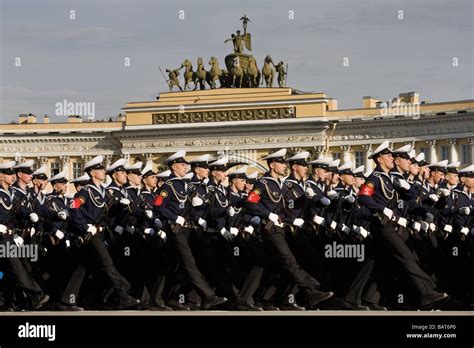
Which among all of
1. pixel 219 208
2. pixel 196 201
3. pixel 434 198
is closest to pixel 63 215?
A: pixel 196 201

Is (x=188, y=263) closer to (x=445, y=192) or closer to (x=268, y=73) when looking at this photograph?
(x=445, y=192)

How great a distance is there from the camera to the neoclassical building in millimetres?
63812

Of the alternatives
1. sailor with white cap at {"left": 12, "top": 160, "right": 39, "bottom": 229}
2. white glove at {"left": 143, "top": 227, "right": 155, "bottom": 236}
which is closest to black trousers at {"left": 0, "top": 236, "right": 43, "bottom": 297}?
sailor with white cap at {"left": 12, "top": 160, "right": 39, "bottom": 229}

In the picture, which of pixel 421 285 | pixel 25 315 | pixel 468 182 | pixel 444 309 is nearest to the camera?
pixel 25 315

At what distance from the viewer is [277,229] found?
16.2 m

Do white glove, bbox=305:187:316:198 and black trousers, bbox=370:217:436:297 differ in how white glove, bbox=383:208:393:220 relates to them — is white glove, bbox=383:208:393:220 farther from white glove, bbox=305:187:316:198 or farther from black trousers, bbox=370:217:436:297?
white glove, bbox=305:187:316:198

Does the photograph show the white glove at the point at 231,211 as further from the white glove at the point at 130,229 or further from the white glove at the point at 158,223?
the white glove at the point at 130,229

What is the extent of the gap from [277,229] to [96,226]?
251 cm

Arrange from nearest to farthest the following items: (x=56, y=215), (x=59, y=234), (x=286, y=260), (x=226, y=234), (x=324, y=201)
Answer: (x=286, y=260) < (x=324, y=201) < (x=226, y=234) < (x=59, y=234) < (x=56, y=215)

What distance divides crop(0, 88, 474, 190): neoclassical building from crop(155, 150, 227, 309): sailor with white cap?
153 ft
